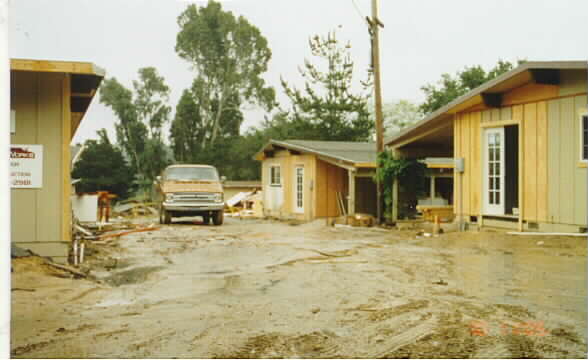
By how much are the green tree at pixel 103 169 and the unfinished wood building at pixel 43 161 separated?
3021 cm

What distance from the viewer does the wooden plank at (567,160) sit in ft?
36.7

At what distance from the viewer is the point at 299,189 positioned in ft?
77.7

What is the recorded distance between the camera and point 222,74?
39.4 m

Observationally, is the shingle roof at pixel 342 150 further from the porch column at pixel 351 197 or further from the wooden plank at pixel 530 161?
the wooden plank at pixel 530 161

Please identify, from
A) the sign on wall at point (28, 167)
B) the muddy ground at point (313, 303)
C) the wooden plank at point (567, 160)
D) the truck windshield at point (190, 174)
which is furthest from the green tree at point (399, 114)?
the sign on wall at point (28, 167)

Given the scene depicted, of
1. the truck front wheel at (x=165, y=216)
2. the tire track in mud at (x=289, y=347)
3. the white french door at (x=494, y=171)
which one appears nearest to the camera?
the tire track in mud at (x=289, y=347)

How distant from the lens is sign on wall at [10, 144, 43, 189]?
8.81 metres

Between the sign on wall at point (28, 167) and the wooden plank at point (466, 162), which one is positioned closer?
the sign on wall at point (28, 167)

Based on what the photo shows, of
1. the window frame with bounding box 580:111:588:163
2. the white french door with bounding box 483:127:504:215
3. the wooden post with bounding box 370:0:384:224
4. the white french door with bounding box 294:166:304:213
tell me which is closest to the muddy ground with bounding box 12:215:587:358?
the window frame with bounding box 580:111:588:163

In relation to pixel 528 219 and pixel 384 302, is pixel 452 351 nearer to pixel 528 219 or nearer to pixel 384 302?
pixel 384 302

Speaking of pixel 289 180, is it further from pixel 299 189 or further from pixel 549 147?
pixel 549 147

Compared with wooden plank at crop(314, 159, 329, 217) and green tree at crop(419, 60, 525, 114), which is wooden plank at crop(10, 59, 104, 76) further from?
green tree at crop(419, 60, 525, 114)

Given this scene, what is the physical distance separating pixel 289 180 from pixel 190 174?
545 cm

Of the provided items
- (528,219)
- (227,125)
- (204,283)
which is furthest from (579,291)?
(227,125)
